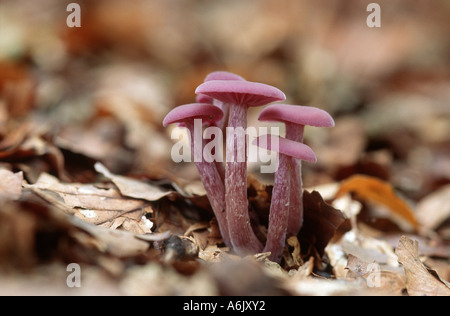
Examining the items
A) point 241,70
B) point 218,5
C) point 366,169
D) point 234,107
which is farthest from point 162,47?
point 234,107

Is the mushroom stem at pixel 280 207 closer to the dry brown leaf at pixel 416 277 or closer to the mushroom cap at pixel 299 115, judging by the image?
the mushroom cap at pixel 299 115

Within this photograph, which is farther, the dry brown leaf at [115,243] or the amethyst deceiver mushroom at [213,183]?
the amethyst deceiver mushroom at [213,183]

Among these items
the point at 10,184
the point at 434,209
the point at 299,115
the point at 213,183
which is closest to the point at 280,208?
the point at 213,183

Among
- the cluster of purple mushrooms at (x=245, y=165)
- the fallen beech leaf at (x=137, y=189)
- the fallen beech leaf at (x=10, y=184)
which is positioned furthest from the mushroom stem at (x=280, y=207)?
the fallen beech leaf at (x=10, y=184)

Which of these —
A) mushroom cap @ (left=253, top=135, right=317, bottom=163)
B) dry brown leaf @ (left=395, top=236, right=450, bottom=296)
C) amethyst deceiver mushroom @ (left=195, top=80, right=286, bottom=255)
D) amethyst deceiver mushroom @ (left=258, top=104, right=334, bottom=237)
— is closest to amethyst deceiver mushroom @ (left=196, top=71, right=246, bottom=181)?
amethyst deceiver mushroom @ (left=195, top=80, right=286, bottom=255)

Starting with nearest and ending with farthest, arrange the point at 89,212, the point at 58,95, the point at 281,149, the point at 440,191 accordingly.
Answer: the point at 281,149 → the point at 89,212 → the point at 440,191 → the point at 58,95

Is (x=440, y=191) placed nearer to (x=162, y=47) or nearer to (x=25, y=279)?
(x=25, y=279)
